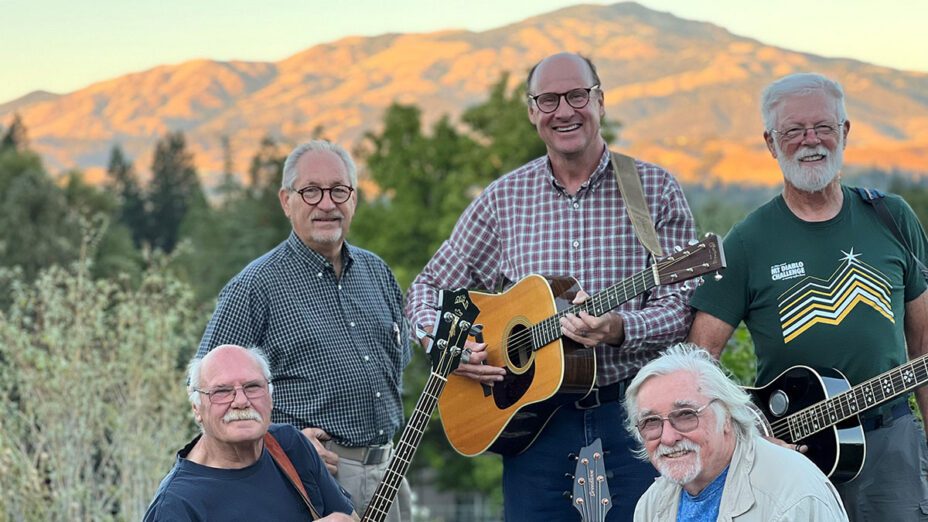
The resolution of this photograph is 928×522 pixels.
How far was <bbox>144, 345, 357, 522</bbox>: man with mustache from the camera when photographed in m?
4.08

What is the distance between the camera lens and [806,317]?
14.3ft

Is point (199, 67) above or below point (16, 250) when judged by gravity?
above

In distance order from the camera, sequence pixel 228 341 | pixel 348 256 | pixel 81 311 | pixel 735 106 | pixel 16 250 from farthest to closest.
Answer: pixel 735 106 < pixel 16 250 < pixel 81 311 < pixel 348 256 < pixel 228 341

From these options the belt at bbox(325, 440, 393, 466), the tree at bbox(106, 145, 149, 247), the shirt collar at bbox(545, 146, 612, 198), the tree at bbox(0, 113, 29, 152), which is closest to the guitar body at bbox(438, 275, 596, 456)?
the belt at bbox(325, 440, 393, 466)

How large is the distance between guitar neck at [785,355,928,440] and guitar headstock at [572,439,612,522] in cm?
73

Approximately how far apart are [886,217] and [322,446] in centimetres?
228

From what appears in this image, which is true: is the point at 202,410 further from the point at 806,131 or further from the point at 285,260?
the point at 806,131

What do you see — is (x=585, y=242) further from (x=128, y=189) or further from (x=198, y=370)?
(x=128, y=189)

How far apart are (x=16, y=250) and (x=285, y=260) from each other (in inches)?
1490

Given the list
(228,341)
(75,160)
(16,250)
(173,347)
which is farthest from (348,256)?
(75,160)

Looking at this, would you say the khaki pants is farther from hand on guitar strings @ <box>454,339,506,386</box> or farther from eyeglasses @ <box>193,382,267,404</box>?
eyeglasses @ <box>193,382,267,404</box>

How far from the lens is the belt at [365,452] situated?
4.93 metres

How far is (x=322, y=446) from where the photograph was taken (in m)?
4.84

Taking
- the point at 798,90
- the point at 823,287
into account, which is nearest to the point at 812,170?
the point at 798,90
